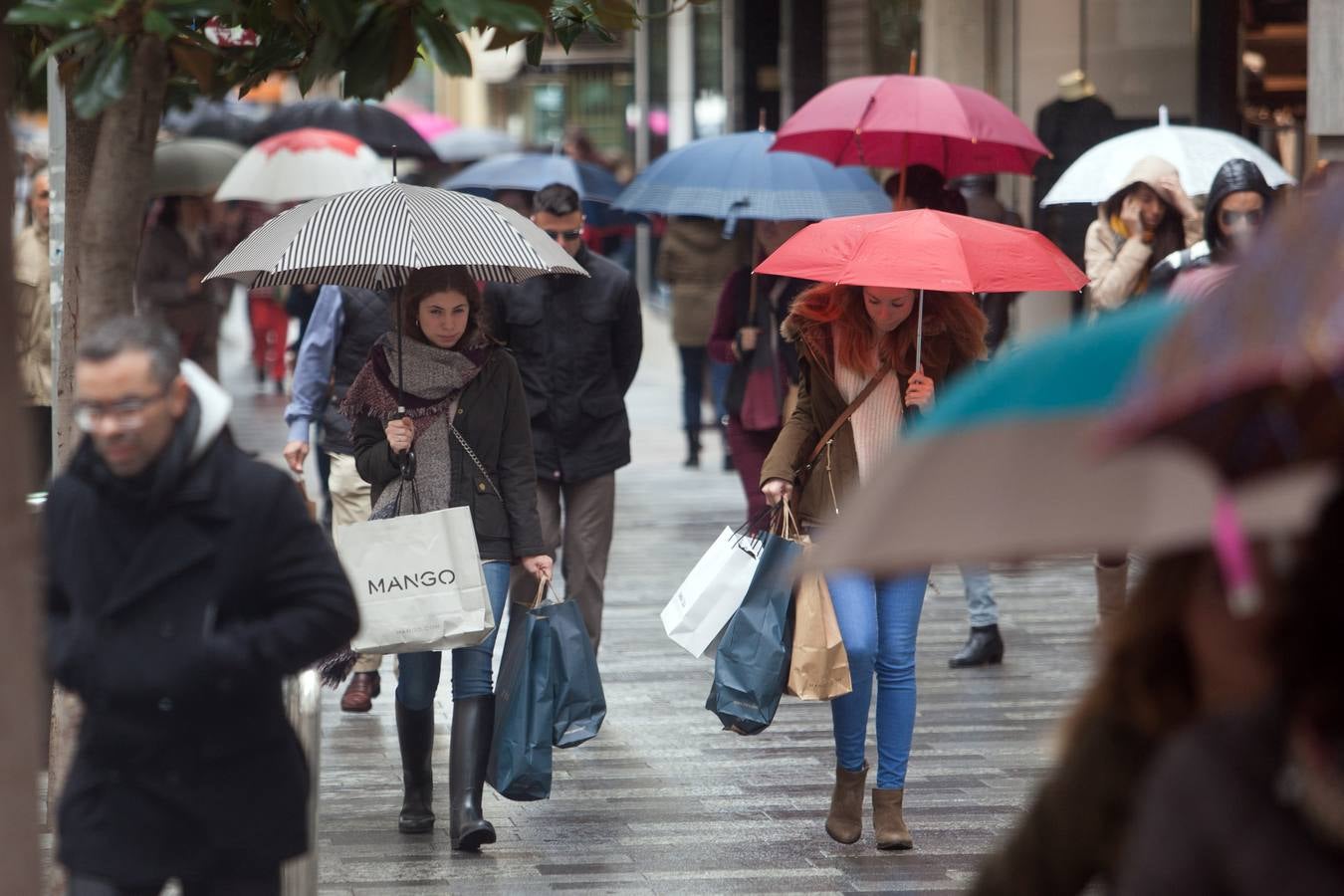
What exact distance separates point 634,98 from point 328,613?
26.0 metres

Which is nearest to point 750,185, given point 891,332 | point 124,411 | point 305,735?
point 891,332

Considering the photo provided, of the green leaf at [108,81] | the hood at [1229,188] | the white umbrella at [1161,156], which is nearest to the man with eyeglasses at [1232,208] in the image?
the hood at [1229,188]

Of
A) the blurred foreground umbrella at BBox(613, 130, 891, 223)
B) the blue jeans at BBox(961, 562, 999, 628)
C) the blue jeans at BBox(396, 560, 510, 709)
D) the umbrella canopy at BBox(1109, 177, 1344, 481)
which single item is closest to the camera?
the umbrella canopy at BBox(1109, 177, 1344, 481)

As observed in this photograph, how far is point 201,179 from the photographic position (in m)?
15.7

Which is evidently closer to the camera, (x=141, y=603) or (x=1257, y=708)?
(x=1257, y=708)

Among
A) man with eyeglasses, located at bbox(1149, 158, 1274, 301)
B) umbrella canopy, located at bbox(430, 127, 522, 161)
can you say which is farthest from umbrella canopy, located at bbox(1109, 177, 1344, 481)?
umbrella canopy, located at bbox(430, 127, 522, 161)

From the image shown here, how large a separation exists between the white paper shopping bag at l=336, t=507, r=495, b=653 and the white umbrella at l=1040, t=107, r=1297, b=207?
4.96 meters

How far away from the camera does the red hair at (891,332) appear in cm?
639

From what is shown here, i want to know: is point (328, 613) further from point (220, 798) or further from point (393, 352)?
point (393, 352)

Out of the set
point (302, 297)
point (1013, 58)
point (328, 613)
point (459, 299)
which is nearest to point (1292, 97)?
point (1013, 58)

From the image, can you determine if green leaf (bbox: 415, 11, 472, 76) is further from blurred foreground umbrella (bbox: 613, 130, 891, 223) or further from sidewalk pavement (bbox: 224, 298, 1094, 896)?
blurred foreground umbrella (bbox: 613, 130, 891, 223)

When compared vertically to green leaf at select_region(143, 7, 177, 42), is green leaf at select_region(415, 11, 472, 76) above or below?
below

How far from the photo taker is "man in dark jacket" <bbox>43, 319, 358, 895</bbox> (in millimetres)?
3709

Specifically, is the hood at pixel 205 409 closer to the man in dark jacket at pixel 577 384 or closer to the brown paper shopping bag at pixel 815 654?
the brown paper shopping bag at pixel 815 654
